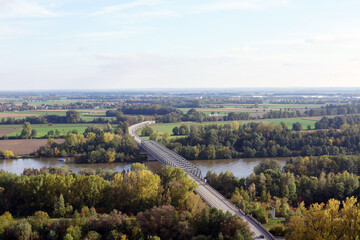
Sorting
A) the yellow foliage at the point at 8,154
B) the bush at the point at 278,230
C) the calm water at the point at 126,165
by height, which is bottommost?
the calm water at the point at 126,165

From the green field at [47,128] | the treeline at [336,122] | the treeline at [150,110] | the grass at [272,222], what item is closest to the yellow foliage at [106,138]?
the green field at [47,128]

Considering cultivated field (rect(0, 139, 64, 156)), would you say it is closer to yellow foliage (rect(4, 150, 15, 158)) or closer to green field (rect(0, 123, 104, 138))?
yellow foliage (rect(4, 150, 15, 158))

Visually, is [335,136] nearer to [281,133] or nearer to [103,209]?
[281,133]

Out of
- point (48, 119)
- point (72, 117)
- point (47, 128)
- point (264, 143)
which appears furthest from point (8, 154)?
point (264, 143)

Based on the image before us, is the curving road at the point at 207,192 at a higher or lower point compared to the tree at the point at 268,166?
lower

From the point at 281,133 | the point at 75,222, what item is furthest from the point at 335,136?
the point at 75,222

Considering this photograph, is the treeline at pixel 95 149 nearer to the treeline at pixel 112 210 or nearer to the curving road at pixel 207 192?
the curving road at pixel 207 192
